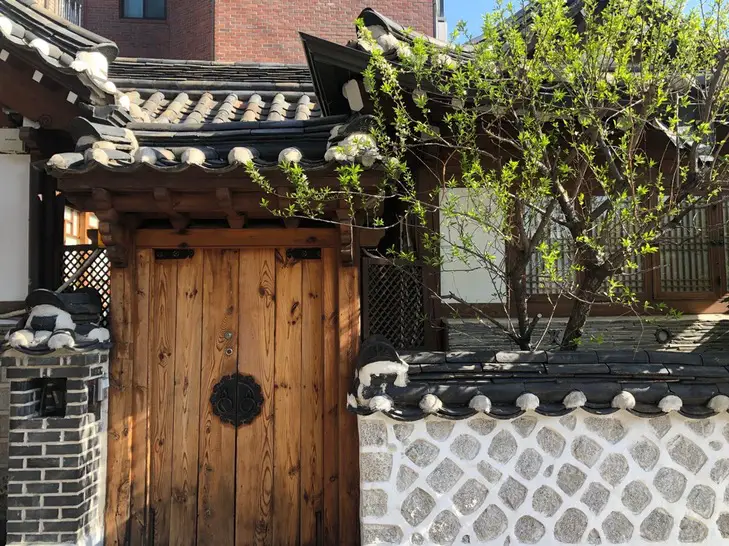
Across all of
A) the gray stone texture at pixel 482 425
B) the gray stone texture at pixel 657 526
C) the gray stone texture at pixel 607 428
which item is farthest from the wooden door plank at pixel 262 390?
the gray stone texture at pixel 657 526

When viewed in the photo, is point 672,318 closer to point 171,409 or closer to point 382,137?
point 382,137

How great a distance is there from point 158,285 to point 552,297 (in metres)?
3.39

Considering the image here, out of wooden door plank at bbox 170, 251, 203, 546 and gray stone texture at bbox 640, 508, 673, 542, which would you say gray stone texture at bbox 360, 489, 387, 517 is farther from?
gray stone texture at bbox 640, 508, 673, 542

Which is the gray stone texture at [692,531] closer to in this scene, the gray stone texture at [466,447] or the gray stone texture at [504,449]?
the gray stone texture at [504,449]

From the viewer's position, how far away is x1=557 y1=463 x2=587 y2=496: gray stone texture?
12.8 ft

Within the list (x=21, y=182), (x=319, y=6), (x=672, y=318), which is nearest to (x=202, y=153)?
(x=21, y=182)

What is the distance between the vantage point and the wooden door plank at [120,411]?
4.47 metres

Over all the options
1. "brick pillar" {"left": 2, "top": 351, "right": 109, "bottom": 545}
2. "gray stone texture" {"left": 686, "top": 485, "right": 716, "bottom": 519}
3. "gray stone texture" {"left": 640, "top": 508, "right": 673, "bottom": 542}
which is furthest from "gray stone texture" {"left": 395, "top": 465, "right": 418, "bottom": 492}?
"brick pillar" {"left": 2, "top": 351, "right": 109, "bottom": 545}

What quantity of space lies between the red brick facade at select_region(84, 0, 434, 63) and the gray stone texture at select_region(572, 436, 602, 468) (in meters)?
13.9

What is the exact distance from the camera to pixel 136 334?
462 cm

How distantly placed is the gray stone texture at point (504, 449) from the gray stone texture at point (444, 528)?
0.49m

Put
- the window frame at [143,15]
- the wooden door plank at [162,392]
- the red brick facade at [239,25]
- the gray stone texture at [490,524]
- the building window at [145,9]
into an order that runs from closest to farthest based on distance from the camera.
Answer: the gray stone texture at [490,524]
the wooden door plank at [162,392]
the red brick facade at [239,25]
the window frame at [143,15]
the building window at [145,9]

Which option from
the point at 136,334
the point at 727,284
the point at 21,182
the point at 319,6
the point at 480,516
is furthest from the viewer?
the point at 319,6

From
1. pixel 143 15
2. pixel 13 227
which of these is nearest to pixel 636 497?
pixel 13 227
